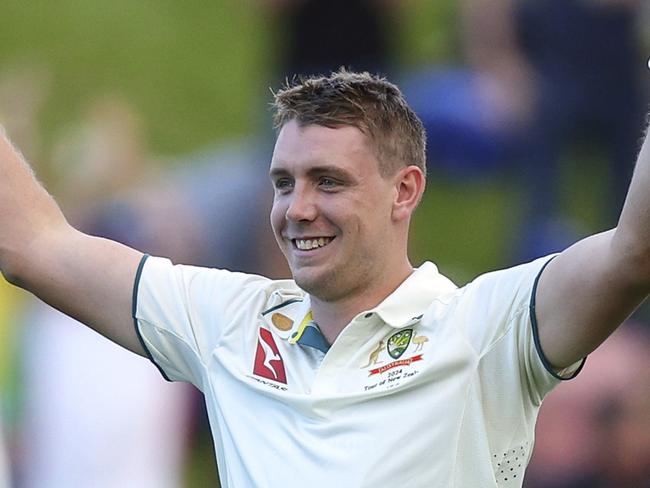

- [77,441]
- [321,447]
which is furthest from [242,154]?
[321,447]

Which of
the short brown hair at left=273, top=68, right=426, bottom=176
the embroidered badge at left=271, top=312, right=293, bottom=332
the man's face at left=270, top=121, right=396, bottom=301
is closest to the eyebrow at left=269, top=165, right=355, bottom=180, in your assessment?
the man's face at left=270, top=121, right=396, bottom=301

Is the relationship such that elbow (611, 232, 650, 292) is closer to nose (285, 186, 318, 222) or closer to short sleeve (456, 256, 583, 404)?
short sleeve (456, 256, 583, 404)

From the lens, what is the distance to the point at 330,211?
139 inches

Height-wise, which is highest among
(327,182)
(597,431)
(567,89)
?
(567,89)

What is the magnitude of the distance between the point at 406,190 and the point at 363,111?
24 centimetres

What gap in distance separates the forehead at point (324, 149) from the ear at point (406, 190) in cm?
11

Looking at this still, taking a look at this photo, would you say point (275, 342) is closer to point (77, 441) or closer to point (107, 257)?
point (107, 257)

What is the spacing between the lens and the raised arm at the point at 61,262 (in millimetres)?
3670

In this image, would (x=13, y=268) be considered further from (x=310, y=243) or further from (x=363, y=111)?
(x=363, y=111)

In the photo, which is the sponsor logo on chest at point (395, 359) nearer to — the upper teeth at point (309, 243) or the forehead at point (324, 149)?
the upper teeth at point (309, 243)

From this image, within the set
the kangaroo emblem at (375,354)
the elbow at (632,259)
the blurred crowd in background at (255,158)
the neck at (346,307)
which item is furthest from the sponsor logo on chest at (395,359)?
the blurred crowd in background at (255,158)

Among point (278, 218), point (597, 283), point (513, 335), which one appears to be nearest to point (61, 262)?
point (278, 218)

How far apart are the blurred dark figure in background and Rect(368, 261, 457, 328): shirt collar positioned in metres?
3.46

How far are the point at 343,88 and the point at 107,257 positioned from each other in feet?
2.43
